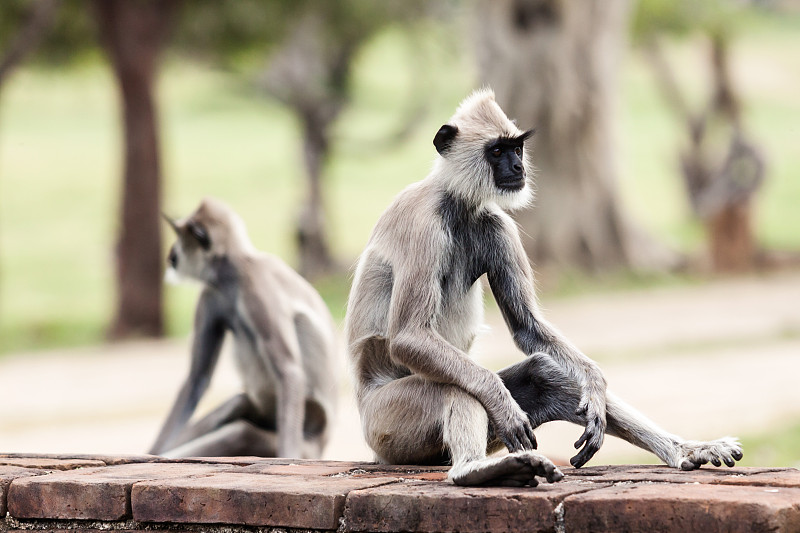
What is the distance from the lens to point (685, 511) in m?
2.52

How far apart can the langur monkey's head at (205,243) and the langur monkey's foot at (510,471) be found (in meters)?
2.90

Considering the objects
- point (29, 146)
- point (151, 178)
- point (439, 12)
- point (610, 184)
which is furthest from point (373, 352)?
point (29, 146)

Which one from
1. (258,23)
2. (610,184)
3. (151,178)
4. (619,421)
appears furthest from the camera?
(610,184)

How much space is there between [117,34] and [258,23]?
2.26 m

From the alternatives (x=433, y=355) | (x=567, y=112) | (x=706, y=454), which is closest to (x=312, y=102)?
(x=567, y=112)

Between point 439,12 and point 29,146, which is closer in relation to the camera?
point 439,12

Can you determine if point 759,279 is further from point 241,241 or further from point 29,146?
point 29,146

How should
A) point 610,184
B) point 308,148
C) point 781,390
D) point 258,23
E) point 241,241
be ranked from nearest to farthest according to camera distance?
point 241,241
point 781,390
point 258,23
point 610,184
point 308,148

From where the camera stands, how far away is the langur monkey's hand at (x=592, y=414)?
122 inches

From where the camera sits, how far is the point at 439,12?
21.6 m

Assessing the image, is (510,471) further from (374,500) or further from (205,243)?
(205,243)

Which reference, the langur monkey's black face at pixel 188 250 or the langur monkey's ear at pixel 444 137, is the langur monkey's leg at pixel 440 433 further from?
the langur monkey's black face at pixel 188 250

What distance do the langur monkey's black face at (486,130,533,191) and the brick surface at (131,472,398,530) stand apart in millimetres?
902

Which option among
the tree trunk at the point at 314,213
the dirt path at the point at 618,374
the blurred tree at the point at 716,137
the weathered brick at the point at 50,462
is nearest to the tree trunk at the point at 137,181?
the dirt path at the point at 618,374
